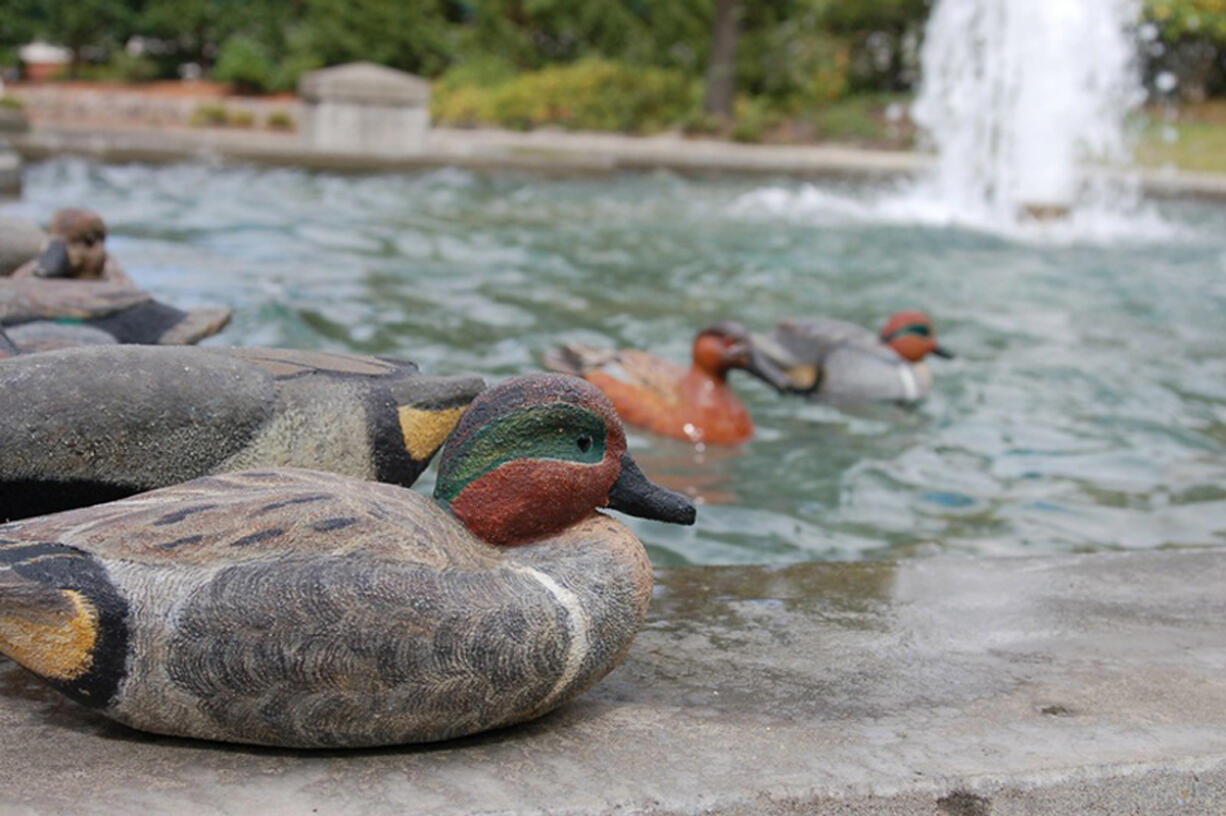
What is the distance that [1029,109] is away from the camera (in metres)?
20.8

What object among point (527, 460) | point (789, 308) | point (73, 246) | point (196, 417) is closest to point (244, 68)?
point (789, 308)

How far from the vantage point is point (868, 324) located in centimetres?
1088

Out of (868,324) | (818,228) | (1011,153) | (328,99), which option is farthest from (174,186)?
(1011,153)

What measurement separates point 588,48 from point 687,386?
2654 cm

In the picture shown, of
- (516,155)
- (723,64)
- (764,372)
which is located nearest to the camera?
(764,372)

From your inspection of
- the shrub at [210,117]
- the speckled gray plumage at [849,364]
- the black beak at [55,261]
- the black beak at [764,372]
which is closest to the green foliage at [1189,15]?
the shrub at [210,117]

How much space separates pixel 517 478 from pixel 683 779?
0.67 meters

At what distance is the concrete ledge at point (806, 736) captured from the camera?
8.36ft

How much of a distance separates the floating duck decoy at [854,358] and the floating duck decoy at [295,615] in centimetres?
523

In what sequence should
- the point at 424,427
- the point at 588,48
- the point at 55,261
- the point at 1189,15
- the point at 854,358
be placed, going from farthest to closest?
the point at 588,48 → the point at 1189,15 → the point at 854,358 → the point at 55,261 → the point at 424,427

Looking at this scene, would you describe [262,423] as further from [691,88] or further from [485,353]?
[691,88]

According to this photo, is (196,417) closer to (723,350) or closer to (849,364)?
(723,350)

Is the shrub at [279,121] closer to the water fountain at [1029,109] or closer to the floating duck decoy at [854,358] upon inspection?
the water fountain at [1029,109]

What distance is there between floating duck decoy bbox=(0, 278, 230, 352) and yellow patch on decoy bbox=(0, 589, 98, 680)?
5.50ft
